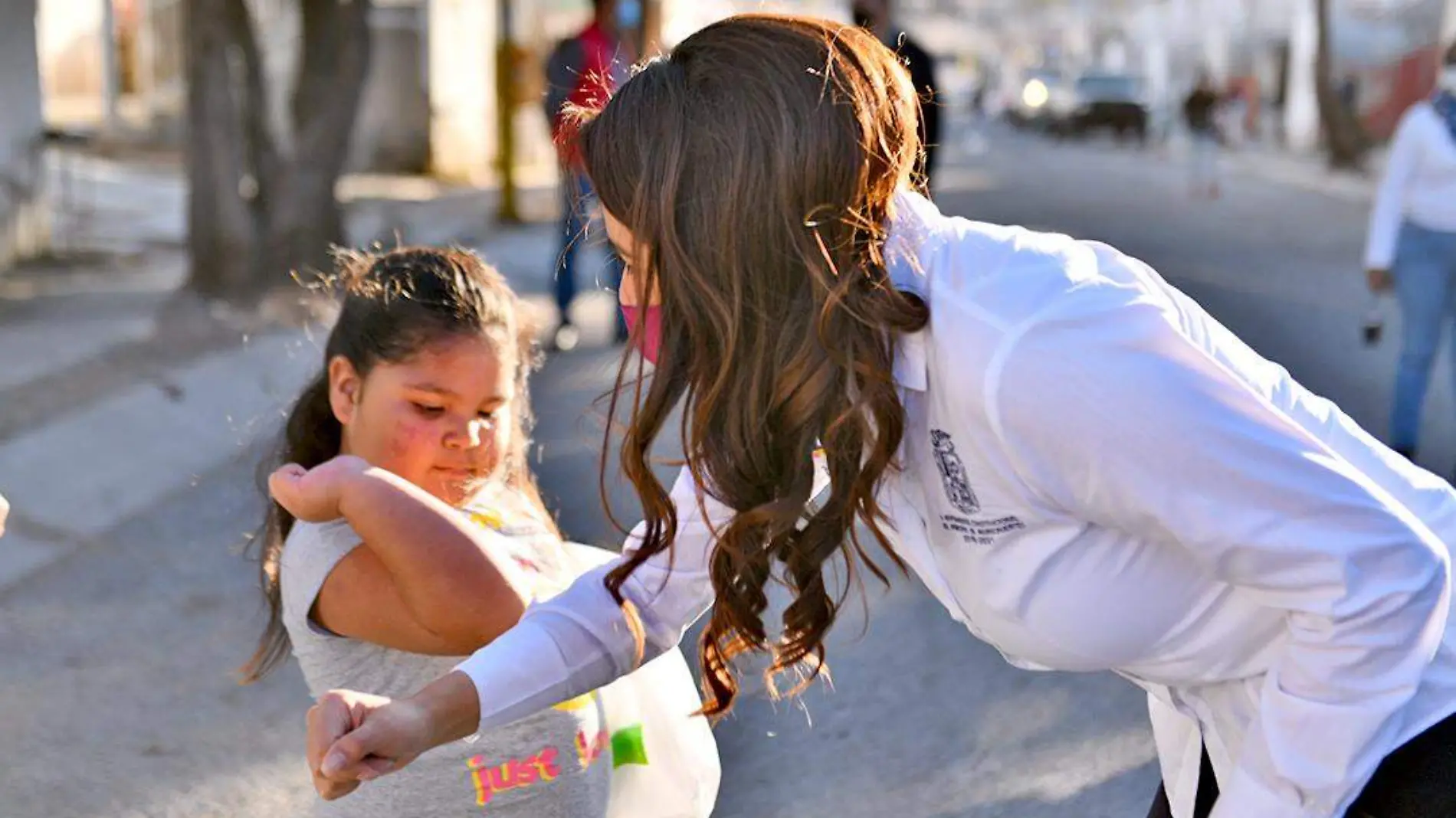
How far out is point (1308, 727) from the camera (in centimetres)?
180

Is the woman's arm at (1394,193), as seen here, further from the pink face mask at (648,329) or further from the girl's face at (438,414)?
the pink face mask at (648,329)

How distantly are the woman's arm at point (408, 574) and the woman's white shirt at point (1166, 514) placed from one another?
22.8 inches

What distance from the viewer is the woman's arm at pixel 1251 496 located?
1.73m

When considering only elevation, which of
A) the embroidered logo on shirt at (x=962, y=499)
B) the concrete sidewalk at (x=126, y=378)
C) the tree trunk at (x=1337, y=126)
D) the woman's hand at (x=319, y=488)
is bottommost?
the tree trunk at (x=1337, y=126)

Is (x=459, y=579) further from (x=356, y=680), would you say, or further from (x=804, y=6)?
(x=804, y=6)

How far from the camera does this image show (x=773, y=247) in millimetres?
1885

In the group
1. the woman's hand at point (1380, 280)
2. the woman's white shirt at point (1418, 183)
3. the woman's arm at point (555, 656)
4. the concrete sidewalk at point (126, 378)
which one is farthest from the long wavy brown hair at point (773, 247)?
the woman's hand at point (1380, 280)

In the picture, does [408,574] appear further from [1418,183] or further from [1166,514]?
[1418,183]

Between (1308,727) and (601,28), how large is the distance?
953cm

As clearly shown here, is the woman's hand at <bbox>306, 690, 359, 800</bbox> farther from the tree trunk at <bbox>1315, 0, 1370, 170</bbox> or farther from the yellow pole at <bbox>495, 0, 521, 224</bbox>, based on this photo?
the tree trunk at <bbox>1315, 0, 1370, 170</bbox>

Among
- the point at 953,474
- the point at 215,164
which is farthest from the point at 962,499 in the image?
the point at 215,164

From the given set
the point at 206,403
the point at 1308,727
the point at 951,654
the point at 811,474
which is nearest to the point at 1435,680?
the point at 1308,727

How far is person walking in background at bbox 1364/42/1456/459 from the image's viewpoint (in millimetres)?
6898

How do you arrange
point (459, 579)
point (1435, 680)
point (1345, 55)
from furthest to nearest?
point (1345, 55) → point (459, 579) → point (1435, 680)
